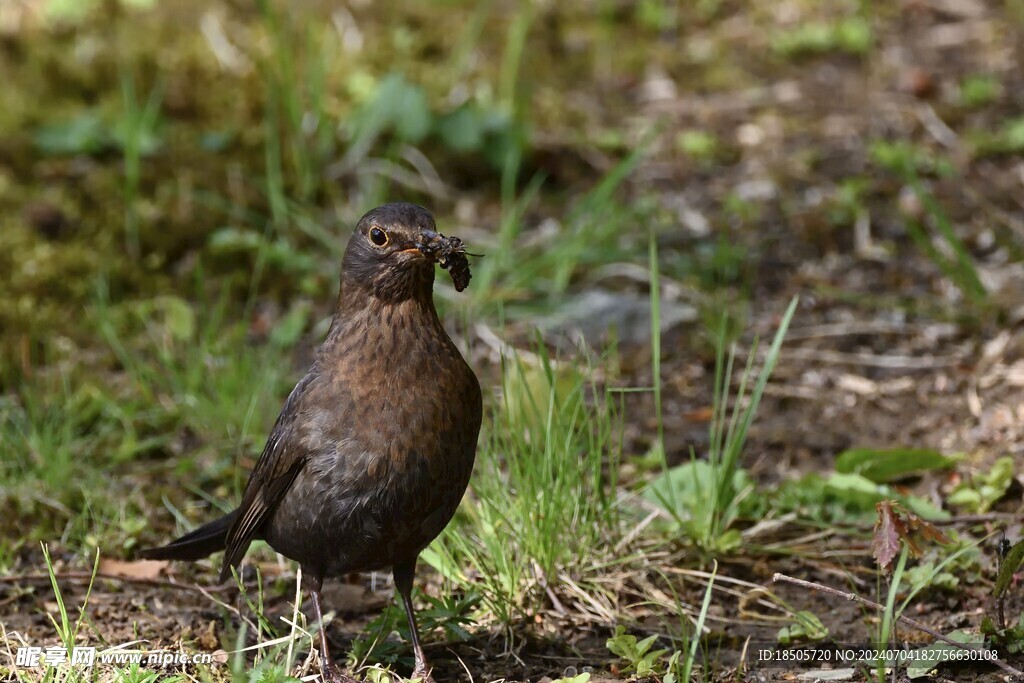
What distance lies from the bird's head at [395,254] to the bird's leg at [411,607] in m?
0.76

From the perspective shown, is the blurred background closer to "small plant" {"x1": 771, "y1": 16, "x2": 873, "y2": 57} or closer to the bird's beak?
"small plant" {"x1": 771, "y1": 16, "x2": 873, "y2": 57}

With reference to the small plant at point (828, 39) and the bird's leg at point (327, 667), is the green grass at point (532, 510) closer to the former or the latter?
the bird's leg at point (327, 667)

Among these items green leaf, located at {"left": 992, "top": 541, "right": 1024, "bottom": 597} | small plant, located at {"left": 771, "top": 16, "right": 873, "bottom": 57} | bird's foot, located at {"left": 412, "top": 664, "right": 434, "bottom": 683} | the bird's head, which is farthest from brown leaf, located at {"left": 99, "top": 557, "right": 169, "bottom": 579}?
small plant, located at {"left": 771, "top": 16, "right": 873, "bottom": 57}

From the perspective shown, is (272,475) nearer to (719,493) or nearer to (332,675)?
(332,675)

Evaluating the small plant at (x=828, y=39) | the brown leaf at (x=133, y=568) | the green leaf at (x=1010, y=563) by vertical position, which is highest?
the small plant at (x=828, y=39)

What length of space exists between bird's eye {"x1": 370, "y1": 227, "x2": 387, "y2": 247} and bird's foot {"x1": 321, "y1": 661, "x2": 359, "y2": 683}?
1145mm

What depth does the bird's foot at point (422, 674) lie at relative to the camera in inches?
136

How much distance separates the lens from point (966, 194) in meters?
6.58

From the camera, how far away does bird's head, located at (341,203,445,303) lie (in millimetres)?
3525

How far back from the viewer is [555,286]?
230 inches

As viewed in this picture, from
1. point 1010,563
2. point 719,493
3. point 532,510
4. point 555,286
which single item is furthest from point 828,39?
point 1010,563

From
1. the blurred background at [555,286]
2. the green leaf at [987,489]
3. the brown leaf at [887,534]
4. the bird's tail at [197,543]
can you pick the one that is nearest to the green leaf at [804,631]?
the blurred background at [555,286]

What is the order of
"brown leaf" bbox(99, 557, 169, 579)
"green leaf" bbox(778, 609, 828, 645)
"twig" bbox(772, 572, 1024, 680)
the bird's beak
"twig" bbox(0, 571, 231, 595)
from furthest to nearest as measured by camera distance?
"brown leaf" bbox(99, 557, 169, 579)
"twig" bbox(0, 571, 231, 595)
"green leaf" bbox(778, 609, 828, 645)
the bird's beak
"twig" bbox(772, 572, 1024, 680)

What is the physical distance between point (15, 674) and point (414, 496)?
3.71ft
